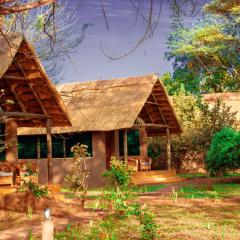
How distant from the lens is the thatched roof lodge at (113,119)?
22.2m

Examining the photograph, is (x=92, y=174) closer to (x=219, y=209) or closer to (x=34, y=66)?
(x=34, y=66)

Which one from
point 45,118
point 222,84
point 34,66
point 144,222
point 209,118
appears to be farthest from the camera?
point 222,84

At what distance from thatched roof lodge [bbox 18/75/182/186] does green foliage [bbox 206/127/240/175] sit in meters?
3.40

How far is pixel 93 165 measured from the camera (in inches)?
877

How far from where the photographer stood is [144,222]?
299 inches

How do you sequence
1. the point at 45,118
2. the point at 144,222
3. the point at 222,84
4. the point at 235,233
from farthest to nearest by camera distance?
the point at 222,84, the point at 45,118, the point at 235,233, the point at 144,222

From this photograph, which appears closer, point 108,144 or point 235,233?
point 235,233

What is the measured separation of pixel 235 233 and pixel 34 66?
345 inches

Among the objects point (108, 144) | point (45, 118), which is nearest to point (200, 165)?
point (108, 144)

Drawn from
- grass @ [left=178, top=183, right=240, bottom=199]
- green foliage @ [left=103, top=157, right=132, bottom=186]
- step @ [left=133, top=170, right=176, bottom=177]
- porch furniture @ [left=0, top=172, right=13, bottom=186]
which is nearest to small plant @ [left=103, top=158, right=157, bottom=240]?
green foliage @ [left=103, top=157, right=132, bottom=186]

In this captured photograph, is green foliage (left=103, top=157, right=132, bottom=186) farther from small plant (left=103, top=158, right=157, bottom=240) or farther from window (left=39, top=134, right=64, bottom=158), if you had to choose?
window (left=39, top=134, right=64, bottom=158)

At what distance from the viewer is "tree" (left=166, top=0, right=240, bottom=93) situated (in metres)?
33.4

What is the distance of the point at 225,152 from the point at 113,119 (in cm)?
483

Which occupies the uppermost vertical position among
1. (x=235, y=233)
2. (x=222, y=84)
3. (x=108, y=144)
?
(x=222, y=84)
